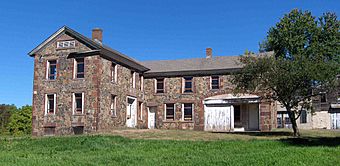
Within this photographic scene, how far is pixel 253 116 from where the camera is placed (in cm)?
3116

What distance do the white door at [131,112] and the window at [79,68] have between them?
474 centimetres

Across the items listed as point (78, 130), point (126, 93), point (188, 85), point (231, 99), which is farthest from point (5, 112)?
point (231, 99)

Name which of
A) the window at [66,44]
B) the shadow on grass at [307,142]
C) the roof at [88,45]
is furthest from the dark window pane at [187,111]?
the shadow on grass at [307,142]

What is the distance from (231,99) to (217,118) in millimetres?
1946

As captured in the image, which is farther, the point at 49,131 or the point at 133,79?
the point at 133,79

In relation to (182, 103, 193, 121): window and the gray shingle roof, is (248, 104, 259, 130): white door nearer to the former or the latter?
the gray shingle roof

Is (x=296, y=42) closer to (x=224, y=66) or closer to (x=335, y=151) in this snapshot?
(x=224, y=66)

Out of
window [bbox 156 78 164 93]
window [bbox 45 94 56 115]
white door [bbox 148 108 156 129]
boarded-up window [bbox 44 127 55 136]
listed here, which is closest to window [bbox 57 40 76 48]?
window [bbox 45 94 56 115]

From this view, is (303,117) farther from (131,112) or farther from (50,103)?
(50,103)

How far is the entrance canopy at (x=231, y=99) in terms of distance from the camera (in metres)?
30.1

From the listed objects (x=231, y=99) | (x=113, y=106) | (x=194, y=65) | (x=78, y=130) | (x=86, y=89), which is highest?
(x=194, y=65)

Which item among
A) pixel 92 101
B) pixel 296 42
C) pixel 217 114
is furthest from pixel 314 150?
pixel 296 42

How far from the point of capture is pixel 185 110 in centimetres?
3200

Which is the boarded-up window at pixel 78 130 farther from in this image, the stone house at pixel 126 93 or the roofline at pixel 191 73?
the roofline at pixel 191 73
